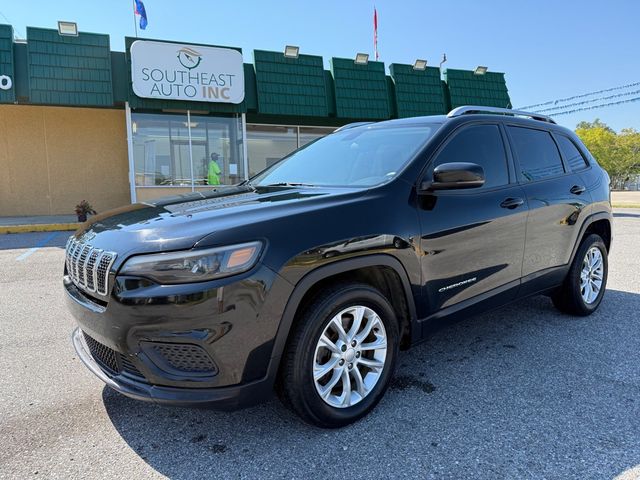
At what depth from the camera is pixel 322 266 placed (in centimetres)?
231

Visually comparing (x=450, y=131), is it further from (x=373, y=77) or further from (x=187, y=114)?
(x=373, y=77)

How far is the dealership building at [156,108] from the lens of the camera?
13.2 meters

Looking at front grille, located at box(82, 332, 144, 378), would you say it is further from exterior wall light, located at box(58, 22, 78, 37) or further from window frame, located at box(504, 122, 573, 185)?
exterior wall light, located at box(58, 22, 78, 37)

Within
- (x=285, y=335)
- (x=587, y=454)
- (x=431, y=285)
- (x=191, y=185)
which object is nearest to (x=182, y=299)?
(x=285, y=335)

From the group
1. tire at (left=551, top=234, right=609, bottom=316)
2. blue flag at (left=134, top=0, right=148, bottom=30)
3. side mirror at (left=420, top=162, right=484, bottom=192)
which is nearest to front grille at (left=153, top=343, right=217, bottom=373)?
side mirror at (left=420, top=162, right=484, bottom=192)

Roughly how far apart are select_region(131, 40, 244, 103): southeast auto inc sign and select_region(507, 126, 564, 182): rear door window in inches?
474

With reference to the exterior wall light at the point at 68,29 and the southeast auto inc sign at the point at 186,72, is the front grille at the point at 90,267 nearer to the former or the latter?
the southeast auto inc sign at the point at 186,72

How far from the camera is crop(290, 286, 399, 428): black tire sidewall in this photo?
2.29m

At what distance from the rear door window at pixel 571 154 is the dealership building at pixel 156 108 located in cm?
1190

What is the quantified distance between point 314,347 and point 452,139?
A: 70.5 inches

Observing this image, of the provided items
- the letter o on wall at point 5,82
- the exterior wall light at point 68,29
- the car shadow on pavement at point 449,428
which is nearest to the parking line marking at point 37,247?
the letter o on wall at point 5,82

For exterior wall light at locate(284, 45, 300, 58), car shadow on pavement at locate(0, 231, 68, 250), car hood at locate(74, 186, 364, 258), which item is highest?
exterior wall light at locate(284, 45, 300, 58)

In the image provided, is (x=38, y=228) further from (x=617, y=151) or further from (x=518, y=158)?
(x=617, y=151)

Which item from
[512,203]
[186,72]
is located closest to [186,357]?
[512,203]
